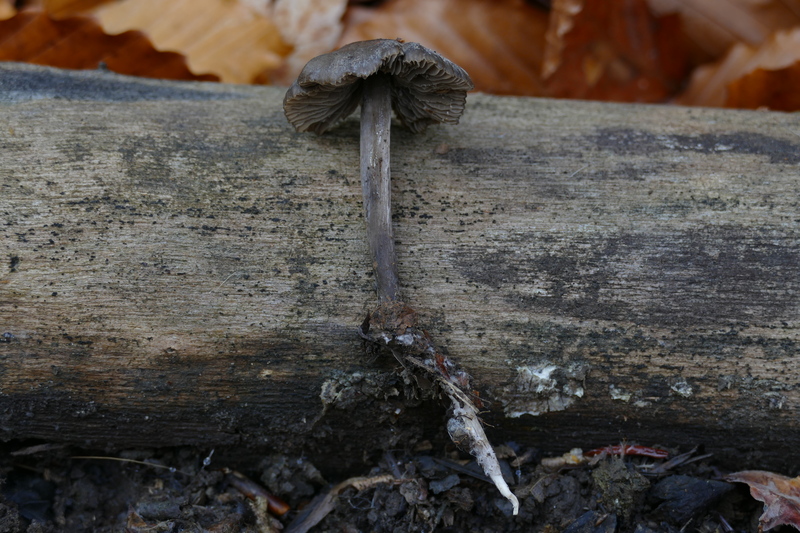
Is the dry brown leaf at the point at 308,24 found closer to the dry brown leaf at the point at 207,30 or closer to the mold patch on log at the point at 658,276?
the dry brown leaf at the point at 207,30

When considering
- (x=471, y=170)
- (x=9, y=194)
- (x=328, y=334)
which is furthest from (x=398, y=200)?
(x=9, y=194)

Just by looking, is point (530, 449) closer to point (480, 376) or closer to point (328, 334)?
point (480, 376)

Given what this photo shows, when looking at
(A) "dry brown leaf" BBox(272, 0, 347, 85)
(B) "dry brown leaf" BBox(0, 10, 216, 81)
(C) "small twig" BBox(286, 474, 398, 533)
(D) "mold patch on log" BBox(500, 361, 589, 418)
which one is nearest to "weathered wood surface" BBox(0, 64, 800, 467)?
(D) "mold patch on log" BBox(500, 361, 589, 418)

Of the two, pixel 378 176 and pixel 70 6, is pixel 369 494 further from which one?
pixel 70 6

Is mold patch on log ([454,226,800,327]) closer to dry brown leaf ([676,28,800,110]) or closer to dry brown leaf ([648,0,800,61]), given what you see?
dry brown leaf ([676,28,800,110])

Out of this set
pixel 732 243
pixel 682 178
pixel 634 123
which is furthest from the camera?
pixel 634 123

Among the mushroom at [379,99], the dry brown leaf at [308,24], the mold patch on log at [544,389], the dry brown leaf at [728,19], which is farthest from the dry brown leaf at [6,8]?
the dry brown leaf at [728,19]
